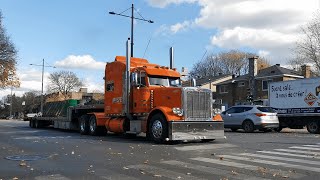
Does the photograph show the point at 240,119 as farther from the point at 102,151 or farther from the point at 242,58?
the point at 242,58

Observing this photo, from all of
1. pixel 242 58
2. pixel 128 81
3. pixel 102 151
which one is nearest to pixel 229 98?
pixel 242 58

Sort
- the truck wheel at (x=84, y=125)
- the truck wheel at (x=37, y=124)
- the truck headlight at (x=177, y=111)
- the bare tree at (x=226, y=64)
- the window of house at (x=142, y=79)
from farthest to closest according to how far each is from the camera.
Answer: the bare tree at (x=226, y=64) → the truck wheel at (x=37, y=124) → the truck wheel at (x=84, y=125) → the window of house at (x=142, y=79) → the truck headlight at (x=177, y=111)

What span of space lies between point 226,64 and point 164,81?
75629 millimetres

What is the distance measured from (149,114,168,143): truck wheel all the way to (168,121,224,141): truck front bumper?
336 mm

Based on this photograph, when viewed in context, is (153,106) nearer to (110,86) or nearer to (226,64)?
(110,86)

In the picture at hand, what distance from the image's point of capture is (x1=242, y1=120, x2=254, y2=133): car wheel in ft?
77.9

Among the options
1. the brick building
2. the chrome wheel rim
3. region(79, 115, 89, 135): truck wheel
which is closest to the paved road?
the chrome wheel rim

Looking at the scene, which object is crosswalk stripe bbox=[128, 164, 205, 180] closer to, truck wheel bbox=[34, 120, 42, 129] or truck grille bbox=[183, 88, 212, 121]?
truck grille bbox=[183, 88, 212, 121]

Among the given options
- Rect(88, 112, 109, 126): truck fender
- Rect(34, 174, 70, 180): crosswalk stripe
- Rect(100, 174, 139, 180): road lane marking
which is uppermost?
Rect(88, 112, 109, 126): truck fender

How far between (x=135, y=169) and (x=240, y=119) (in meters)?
16.4

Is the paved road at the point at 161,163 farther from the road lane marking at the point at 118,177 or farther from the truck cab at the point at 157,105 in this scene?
the truck cab at the point at 157,105

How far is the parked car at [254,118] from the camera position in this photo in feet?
76.9

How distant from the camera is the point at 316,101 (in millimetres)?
23391

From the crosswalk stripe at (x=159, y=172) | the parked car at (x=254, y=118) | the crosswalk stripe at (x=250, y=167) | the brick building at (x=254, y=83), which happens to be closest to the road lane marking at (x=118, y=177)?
the crosswalk stripe at (x=159, y=172)
